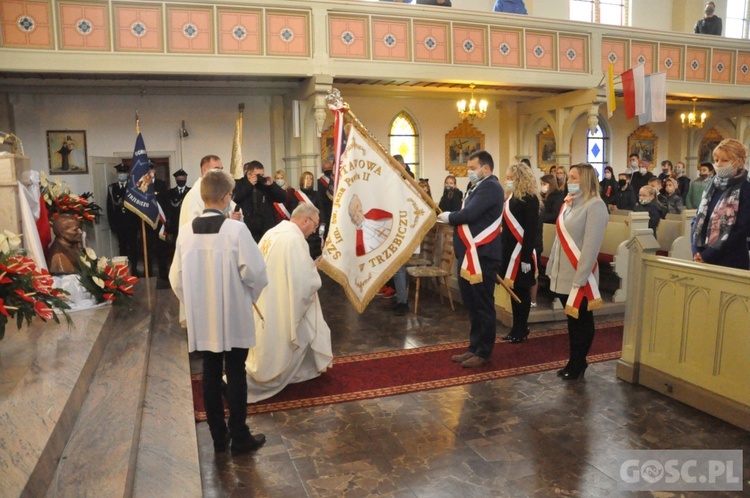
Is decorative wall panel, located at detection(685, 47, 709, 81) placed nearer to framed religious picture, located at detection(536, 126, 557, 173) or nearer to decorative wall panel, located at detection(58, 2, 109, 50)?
framed religious picture, located at detection(536, 126, 557, 173)

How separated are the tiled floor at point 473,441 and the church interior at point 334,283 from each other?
17 mm

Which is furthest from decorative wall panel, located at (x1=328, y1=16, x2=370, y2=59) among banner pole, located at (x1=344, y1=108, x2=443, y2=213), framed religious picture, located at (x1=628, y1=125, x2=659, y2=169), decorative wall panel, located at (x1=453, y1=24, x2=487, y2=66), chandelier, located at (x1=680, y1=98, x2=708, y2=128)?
framed religious picture, located at (x1=628, y1=125, x2=659, y2=169)

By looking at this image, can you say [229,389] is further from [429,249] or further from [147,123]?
[147,123]

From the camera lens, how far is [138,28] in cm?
889

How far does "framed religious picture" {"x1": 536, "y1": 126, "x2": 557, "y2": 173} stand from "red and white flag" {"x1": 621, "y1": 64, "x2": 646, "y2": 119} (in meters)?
4.61

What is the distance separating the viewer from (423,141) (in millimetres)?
13570

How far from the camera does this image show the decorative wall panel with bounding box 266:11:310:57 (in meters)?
9.48

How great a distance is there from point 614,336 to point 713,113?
12.7m

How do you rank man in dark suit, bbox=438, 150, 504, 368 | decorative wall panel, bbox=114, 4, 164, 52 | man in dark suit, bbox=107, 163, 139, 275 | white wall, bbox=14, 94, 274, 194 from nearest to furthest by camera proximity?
man in dark suit, bbox=438, 150, 504, 368, decorative wall panel, bbox=114, 4, 164, 52, man in dark suit, bbox=107, 163, 139, 275, white wall, bbox=14, 94, 274, 194

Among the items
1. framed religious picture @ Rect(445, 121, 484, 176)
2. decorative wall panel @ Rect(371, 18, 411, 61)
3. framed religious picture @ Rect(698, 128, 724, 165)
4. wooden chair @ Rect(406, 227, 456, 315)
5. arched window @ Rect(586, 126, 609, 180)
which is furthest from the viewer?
framed religious picture @ Rect(698, 128, 724, 165)

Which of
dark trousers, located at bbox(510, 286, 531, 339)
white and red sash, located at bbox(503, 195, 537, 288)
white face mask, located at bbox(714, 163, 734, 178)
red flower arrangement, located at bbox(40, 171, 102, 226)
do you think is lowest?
dark trousers, located at bbox(510, 286, 531, 339)

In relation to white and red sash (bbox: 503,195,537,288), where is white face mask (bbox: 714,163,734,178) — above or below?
above

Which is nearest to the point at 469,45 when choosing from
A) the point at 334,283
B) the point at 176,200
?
the point at 334,283

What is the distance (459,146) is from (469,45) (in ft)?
11.3
